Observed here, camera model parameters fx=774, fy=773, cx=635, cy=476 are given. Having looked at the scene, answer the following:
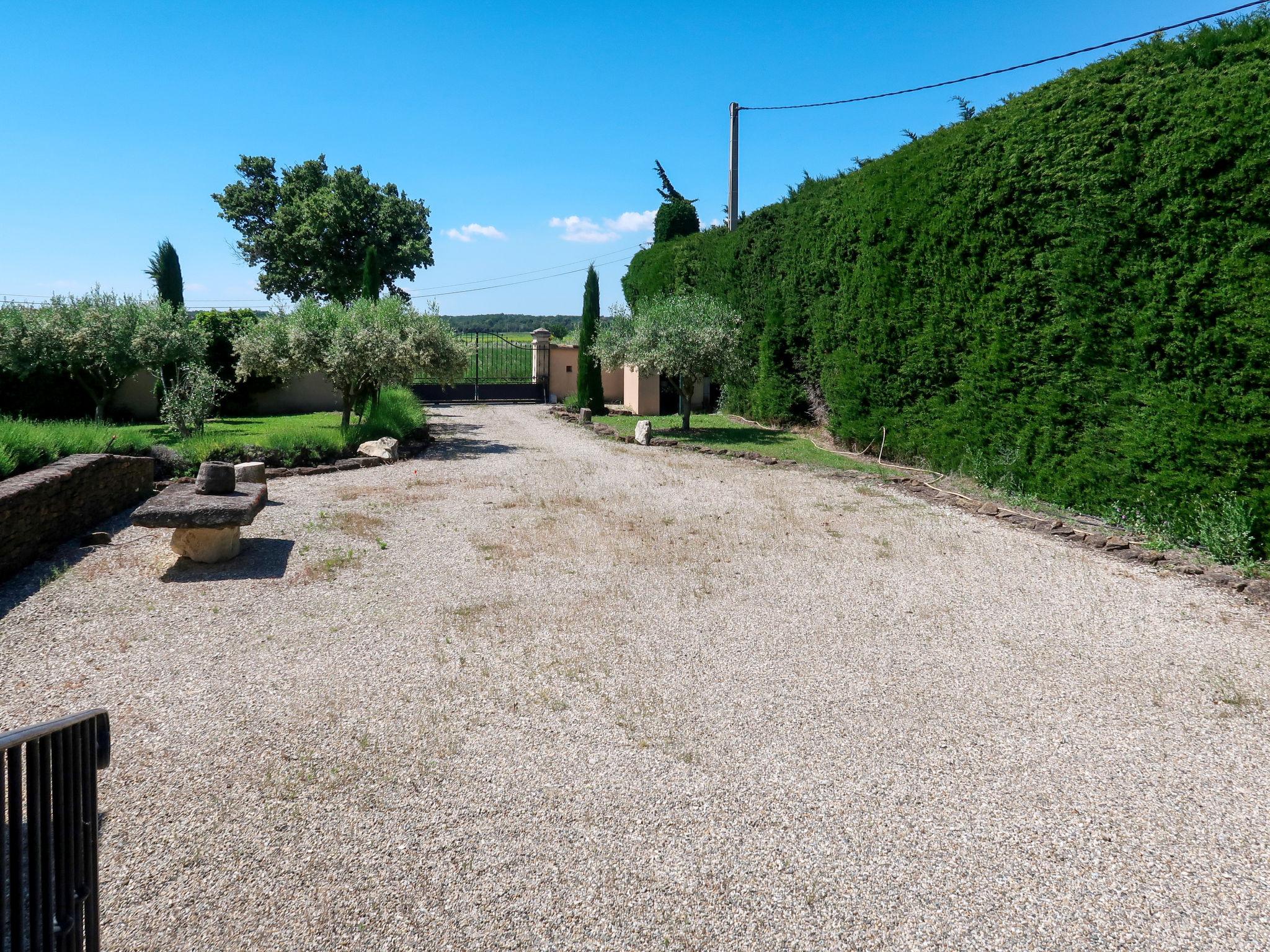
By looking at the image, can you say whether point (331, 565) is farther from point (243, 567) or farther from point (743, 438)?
point (743, 438)

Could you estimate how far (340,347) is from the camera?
13.5m

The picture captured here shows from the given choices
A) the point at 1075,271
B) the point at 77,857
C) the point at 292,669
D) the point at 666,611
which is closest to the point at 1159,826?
the point at 666,611

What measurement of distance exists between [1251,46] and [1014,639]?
20.0 ft

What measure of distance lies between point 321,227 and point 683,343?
77.6ft

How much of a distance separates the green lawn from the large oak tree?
61.7 feet

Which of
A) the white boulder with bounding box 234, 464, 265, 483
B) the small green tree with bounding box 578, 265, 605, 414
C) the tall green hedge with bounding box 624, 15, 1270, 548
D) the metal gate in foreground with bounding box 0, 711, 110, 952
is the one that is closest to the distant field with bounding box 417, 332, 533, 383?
the small green tree with bounding box 578, 265, 605, 414

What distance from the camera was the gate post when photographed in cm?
2672

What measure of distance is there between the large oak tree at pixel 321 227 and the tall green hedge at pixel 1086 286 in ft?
84.4

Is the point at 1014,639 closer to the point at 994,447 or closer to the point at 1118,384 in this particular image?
the point at 1118,384

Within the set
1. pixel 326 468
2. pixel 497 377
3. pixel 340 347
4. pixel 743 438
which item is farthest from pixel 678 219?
pixel 326 468

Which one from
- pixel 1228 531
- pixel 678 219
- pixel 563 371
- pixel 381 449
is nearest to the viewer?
pixel 1228 531

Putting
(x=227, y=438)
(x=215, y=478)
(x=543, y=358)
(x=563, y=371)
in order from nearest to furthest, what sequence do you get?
(x=215, y=478)
(x=227, y=438)
(x=563, y=371)
(x=543, y=358)

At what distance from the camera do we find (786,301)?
16.0 m

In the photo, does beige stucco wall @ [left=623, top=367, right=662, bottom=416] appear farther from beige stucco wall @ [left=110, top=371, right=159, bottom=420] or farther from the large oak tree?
the large oak tree
